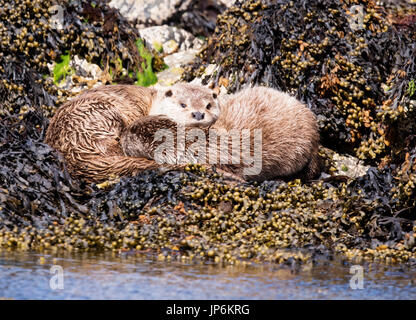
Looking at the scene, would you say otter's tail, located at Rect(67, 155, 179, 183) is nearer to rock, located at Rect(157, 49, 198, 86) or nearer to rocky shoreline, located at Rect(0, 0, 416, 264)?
rocky shoreline, located at Rect(0, 0, 416, 264)

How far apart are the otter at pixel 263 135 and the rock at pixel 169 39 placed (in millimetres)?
2490

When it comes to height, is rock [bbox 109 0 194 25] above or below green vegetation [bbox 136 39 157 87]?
above

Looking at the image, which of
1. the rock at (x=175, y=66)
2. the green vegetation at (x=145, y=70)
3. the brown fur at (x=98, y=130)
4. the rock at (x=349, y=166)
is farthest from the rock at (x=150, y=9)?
the rock at (x=349, y=166)

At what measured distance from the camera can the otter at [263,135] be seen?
5500mm

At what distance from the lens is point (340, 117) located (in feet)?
22.3

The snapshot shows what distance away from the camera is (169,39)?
28.9ft

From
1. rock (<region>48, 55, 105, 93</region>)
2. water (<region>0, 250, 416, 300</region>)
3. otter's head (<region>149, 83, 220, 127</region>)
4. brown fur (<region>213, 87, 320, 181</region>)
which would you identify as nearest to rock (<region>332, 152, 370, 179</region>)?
brown fur (<region>213, 87, 320, 181</region>)

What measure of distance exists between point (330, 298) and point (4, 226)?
2391mm

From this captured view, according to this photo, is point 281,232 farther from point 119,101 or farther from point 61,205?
point 119,101

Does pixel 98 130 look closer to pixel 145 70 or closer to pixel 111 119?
pixel 111 119

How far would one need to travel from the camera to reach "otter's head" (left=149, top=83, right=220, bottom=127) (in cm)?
593

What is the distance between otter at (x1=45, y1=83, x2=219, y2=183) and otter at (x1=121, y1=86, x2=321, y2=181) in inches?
5.8

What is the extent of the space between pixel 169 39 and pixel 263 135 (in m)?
3.43
